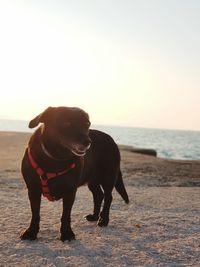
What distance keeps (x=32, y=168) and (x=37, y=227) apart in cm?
95

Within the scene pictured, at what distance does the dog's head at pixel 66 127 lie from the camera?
6605 millimetres

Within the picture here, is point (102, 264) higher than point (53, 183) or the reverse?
the reverse

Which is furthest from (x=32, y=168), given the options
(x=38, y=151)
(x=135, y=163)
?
(x=135, y=163)

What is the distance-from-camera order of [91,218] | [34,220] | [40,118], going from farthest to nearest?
[91,218] < [34,220] < [40,118]

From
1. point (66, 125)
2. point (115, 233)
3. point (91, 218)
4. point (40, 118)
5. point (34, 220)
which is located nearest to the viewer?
point (66, 125)

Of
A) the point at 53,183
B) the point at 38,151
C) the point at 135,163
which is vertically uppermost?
the point at 38,151

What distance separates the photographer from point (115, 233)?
7633mm

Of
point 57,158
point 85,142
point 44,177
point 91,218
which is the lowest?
point 91,218

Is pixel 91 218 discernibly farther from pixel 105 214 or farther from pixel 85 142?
pixel 85 142

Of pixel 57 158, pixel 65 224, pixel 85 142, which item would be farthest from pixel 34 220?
pixel 85 142

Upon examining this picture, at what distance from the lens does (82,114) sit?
7035 millimetres

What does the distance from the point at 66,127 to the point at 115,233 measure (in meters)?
2.11

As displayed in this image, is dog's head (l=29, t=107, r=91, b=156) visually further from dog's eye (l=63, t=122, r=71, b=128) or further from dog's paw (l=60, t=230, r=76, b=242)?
dog's paw (l=60, t=230, r=76, b=242)

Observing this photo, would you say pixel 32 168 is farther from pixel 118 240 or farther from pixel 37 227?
pixel 118 240
